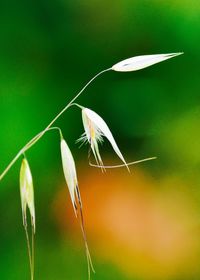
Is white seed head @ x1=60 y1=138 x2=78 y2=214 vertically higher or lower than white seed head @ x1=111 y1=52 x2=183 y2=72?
lower

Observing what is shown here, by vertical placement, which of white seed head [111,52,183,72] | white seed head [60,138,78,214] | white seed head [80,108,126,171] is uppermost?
white seed head [111,52,183,72]

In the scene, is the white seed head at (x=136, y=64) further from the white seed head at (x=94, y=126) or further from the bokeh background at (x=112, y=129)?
the bokeh background at (x=112, y=129)

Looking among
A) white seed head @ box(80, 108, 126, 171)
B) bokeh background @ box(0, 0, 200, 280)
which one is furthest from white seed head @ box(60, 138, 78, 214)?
bokeh background @ box(0, 0, 200, 280)

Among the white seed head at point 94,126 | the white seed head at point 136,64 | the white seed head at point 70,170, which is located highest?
the white seed head at point 136,64

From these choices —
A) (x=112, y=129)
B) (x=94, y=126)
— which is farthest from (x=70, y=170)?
(x=112, y=129)

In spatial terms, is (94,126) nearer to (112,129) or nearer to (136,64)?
(136,64)

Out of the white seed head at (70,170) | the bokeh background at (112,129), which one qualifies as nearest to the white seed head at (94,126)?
the white seed head at (70,170)

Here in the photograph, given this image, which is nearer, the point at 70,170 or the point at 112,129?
the point at 70,170

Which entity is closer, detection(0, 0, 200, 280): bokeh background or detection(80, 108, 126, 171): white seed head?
detection(80, 108, 126, 171): white seed head

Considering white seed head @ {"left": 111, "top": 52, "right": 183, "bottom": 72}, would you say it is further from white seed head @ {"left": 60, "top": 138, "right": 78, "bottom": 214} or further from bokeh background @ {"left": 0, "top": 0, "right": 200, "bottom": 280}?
bokeh background @ {"left": 0, "top": 0, "right": 200, "bottom": 280}

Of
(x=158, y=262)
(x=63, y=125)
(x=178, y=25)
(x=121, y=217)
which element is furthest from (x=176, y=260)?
(x=178, y=25)
